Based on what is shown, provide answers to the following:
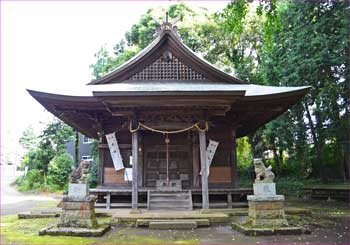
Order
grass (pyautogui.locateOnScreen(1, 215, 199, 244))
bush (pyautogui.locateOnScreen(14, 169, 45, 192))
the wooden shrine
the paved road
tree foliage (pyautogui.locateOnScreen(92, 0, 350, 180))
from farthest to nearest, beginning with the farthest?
bush (pyautogui.locateOnScreen(14, 169, 45, 192))
tree foliage (pyautogui.locateOnScreen(92, 0, 350, 180))
the paved road
the wooden shrine
grass (pyautogui.locateOnScreen(1, 215, 199, 244))

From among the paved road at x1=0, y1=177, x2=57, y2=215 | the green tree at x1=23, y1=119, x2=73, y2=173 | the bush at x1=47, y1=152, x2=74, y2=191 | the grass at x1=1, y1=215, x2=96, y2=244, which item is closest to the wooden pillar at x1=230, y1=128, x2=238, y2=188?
the grass at x1=1, y1=215, x2=96, y2=244

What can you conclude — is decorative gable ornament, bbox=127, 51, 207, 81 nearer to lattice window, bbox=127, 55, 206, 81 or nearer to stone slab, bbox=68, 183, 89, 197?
lattice window, bbox=127, 55, 206, 81

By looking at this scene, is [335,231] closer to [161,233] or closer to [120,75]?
[161,233]

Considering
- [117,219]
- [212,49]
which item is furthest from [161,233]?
[212,49]

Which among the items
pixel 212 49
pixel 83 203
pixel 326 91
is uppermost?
pixel 212 49

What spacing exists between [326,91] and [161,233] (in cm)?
1131

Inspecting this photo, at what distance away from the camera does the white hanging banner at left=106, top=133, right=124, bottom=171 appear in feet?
38.3

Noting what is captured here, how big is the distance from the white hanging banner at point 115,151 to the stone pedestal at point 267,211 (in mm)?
5852

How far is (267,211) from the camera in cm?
728

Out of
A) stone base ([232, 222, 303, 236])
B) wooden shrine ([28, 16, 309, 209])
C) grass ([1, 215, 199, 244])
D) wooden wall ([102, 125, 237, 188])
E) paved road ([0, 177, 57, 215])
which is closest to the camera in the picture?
grass ([1, 215, 199, 244])

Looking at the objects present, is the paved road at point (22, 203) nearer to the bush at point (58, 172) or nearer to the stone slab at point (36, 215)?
the stone slab at point (36, 215)

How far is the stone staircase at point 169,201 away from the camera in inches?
402

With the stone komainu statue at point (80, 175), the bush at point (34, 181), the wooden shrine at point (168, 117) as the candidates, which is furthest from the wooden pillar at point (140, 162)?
the bush at point (34, 181)

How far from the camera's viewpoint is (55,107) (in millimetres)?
11289
